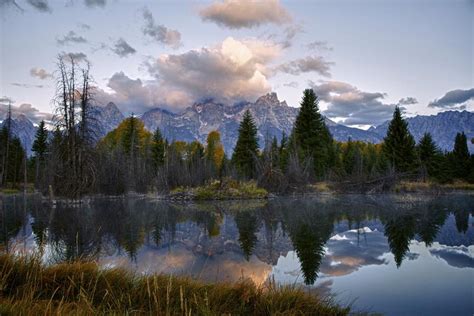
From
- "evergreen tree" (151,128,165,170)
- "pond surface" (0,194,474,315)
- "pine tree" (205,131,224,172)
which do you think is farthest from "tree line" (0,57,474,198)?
"pine tree" (205,131,224,172)

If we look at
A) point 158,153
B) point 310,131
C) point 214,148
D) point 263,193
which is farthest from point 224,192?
point 214,148

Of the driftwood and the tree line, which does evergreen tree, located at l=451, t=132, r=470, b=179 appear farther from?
the driftwood

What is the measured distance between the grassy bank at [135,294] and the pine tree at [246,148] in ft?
143

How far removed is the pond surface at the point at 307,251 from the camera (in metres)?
6.24

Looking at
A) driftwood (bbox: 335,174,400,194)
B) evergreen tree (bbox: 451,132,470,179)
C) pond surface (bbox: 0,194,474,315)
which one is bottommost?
pond surface (bbox: 0,194,474,315)

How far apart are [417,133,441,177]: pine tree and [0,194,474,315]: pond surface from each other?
3632cm

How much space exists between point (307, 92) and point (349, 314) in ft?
152

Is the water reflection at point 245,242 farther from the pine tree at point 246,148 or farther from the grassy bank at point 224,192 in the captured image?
→ the pine tree at point 246,148

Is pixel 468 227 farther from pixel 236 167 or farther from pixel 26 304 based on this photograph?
pixel 236 167

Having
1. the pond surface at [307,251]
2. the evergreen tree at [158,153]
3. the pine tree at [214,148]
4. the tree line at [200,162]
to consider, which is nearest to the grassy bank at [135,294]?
the pond surface at [307,251]

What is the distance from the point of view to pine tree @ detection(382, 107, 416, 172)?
151 ft

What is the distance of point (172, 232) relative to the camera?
12.9 metres

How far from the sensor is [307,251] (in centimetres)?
928

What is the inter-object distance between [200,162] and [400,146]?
93.2 ft
